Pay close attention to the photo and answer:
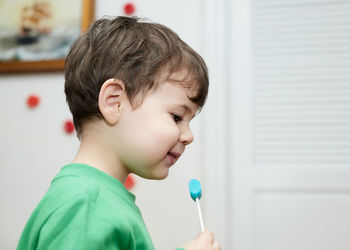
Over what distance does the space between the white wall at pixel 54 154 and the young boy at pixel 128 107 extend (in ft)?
2.33

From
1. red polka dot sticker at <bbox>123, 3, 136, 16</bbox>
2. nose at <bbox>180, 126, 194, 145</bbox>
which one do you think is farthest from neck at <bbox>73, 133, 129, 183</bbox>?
red polka dot sticker at <bbox>123, 3, 136, 16</bbox>

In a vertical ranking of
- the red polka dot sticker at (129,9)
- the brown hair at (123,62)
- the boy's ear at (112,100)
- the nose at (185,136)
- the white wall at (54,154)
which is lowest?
the white wall at (54,154)

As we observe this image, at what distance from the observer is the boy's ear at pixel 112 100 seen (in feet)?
2.24

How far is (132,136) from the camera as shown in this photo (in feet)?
2.24

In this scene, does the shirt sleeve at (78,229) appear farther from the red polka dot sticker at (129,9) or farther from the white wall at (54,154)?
the red polka dot sticker at (129,9)

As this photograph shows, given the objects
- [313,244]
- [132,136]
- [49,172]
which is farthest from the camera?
[49,172]

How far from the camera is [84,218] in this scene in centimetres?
55

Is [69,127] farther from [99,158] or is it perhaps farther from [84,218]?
[84,218]

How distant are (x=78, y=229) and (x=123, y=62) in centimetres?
29

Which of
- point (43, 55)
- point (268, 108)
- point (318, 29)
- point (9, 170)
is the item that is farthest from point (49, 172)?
point (318, 29)

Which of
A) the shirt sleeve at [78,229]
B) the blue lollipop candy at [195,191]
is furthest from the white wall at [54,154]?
the shirt sleeve at [78,229]

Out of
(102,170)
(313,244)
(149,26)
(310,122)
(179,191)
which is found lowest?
(313,244)

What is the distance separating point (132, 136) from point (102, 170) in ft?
0.25

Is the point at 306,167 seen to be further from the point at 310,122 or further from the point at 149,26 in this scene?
the point at 149,26
